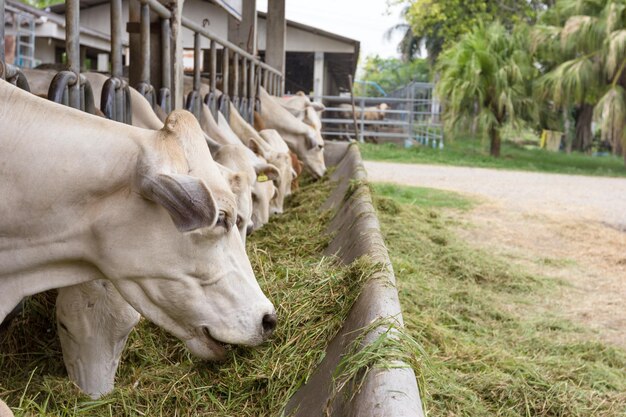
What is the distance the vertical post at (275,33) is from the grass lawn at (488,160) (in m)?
7.81

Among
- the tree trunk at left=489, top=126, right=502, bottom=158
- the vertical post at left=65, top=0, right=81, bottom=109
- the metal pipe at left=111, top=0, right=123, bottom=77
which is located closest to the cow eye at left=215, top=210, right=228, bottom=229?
the vertical post at left=65, top=0, right=81, bottom=109

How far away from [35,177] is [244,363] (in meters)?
1.06

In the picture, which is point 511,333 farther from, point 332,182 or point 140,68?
point 332,182

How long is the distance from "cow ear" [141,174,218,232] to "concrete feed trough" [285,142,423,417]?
2.24 feet

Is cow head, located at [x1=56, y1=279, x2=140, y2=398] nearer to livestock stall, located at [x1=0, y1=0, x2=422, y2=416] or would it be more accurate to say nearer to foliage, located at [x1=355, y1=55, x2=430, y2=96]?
livestock stall, located at [x1=0, y1=0, x2=422, y2=416]

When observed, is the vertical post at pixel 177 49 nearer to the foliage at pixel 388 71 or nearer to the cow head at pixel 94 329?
the cow head at pixel 94 329

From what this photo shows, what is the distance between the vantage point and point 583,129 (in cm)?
3291

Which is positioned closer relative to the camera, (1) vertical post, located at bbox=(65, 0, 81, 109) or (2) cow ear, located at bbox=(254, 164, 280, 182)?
(1) vertical post, located at bbox=(65, 0, 81, 109)

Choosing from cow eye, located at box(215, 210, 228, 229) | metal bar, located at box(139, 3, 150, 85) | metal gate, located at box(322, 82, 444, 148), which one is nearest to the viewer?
cow eye, located at box(215, 210, 228, 229)

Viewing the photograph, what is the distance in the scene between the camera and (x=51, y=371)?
3.59m

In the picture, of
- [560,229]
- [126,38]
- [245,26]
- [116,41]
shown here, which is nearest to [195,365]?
[116,41]

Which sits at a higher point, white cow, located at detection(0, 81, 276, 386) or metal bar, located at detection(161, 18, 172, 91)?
metal bar, located at detection(161, 18, 172, 91)

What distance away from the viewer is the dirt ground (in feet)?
21.5

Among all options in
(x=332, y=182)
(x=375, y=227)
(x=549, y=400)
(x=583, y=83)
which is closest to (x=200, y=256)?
(x=549, y=400)
